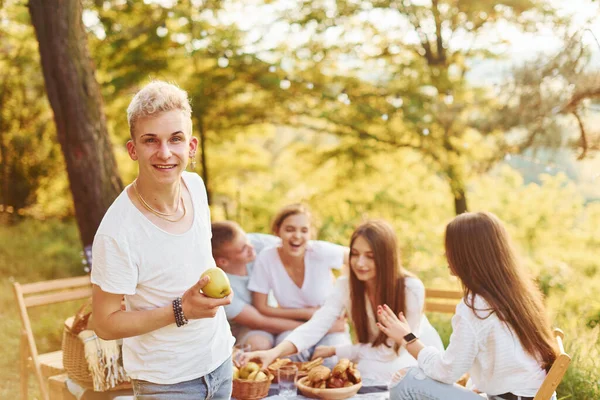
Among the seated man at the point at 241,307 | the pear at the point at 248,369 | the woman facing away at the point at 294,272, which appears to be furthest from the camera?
the woman facing away at the point at 294,272

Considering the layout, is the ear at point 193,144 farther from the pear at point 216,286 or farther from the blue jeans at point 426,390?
the blue jeans at point 426,390

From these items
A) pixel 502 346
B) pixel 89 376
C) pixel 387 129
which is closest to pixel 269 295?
pixel 89 376

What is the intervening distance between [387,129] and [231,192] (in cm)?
303

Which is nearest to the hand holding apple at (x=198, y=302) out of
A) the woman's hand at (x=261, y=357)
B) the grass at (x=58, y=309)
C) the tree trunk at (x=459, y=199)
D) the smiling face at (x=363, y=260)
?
the woman's hand at (x=261, y=357)

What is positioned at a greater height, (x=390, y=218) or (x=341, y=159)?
(x=341, y=159)

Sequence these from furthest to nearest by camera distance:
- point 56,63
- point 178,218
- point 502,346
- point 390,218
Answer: point 390,218, point 56,63, point 502,346, point 178,218

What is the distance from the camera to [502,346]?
2768 millimetres

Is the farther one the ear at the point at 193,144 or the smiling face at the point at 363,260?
the smiling face at the point at 363,260

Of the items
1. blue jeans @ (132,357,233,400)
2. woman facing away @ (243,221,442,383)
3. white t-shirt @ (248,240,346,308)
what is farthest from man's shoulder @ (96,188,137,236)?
white t-shirt @ (248,240,346,308)

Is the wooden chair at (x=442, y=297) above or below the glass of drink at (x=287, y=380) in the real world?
above

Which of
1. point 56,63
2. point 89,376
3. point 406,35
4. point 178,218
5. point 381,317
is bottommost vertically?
point 89,376

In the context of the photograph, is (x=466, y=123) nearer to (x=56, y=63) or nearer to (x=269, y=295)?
(x=269, y=295)

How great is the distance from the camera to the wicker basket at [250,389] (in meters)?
3.10

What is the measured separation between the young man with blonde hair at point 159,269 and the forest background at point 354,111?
9.34 ft
